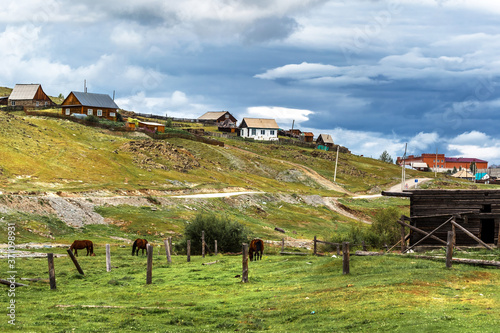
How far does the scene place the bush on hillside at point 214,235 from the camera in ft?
172

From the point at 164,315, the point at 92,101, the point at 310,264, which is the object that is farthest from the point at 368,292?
the point at 92,101

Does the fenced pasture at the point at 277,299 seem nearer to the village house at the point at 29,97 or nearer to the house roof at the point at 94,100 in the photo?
the house roof at the point at 94,100

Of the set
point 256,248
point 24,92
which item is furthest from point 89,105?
point 256,248

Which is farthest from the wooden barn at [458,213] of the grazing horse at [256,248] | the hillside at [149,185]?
the hillside at [149,185]

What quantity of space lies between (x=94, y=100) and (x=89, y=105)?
11.1 ft

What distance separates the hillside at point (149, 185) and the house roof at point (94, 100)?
22.9 meters

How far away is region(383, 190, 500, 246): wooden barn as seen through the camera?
38.6m

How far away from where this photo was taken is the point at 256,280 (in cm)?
3020

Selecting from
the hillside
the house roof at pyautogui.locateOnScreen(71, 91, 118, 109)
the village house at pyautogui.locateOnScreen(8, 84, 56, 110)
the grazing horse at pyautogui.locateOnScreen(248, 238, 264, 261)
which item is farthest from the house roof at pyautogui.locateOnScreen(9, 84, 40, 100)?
the grazing horse at pyautogui.locateOnScreen(248, 238, 264, 261)

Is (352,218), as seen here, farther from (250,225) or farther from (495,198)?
(495,198)

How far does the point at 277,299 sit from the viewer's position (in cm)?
2388

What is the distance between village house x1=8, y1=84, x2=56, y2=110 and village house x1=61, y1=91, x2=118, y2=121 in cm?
2307

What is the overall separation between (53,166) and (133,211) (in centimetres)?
3236

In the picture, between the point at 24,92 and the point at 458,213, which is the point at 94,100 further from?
the point at 458,213
